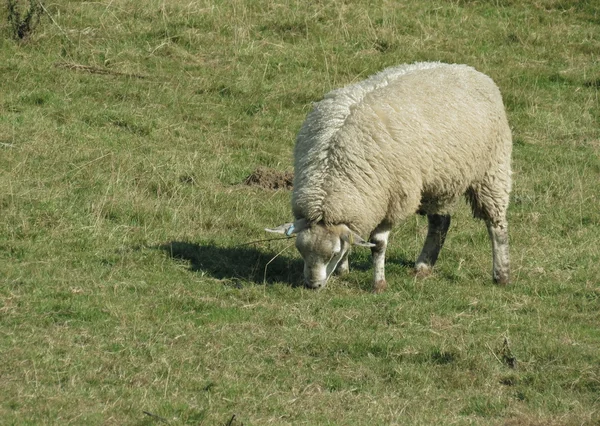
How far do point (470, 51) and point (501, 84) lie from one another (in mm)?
1146

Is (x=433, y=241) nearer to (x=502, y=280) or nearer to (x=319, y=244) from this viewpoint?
(x=502, y=280)

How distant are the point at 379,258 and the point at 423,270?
29.5 inches

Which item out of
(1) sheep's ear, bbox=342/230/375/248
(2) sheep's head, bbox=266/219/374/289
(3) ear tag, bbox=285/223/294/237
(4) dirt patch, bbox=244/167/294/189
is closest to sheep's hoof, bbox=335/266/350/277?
(2) sheep's head, bbox=266/219/374/289

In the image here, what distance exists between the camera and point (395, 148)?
9094 millimetres

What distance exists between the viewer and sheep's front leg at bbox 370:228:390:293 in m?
9.40

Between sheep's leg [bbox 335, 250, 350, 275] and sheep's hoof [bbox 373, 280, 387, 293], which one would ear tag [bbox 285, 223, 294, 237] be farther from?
sheep's hoof [bbox 373, 280, 387, 293]

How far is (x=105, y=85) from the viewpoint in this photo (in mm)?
13789

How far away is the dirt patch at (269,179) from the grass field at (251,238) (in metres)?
0.15

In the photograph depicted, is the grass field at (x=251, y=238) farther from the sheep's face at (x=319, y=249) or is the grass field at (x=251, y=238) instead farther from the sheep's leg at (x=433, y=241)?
the sheep's leg at (x=433, y=241)

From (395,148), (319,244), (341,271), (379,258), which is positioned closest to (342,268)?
(341,271)

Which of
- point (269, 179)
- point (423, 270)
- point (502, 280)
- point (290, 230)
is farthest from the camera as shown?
point (269, 179)

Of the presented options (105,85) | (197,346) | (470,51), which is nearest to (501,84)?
(470,51)

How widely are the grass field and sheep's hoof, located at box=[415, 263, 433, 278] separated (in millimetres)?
241

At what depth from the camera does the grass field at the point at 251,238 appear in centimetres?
699
